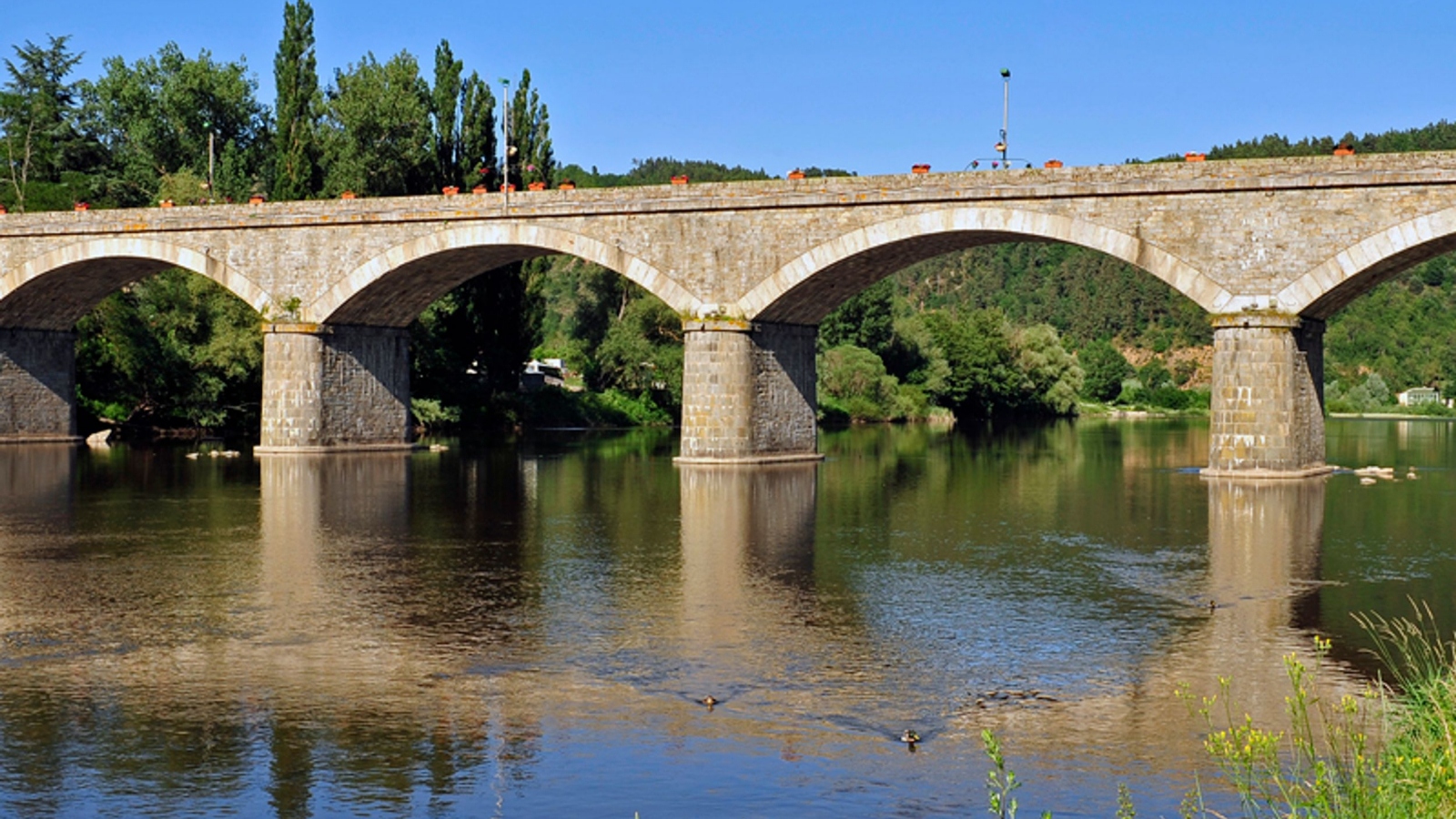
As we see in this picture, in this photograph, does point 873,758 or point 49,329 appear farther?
point 49,329

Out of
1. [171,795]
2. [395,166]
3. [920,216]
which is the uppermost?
[395,166]

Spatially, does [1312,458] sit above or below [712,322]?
below

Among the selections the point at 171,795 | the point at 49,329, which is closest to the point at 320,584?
the point at 171,795

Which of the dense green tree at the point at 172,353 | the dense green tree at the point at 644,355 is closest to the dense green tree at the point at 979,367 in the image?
the dense green tree at the point at 644,355

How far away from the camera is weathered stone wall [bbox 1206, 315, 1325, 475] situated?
32.0 m

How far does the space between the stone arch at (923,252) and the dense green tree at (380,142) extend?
2437 centimetres

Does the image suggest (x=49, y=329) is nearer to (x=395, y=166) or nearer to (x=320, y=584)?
(x=395, y=166)

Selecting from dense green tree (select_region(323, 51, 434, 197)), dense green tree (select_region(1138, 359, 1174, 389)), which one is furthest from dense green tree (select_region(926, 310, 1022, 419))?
dense green tree (select_region(1138, 359, 1174, 389))

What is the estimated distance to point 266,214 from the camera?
4172cm

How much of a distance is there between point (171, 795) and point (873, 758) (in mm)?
4482

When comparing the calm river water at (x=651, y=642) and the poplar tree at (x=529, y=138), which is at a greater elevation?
the poplar tree at (x=529, y=138)

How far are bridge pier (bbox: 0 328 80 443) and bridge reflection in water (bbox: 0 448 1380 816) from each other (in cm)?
2800

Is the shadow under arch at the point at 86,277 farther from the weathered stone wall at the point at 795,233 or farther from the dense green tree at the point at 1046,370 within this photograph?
the dense green tree at the point at 1046,370

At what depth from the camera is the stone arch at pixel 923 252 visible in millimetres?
32625
